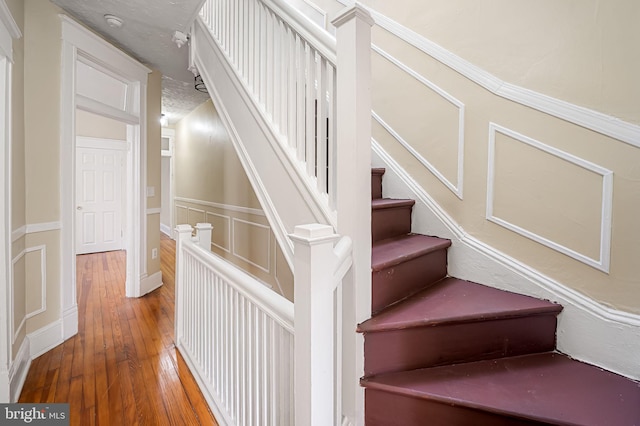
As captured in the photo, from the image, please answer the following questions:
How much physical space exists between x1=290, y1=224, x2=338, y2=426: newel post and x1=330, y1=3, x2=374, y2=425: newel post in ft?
0.74

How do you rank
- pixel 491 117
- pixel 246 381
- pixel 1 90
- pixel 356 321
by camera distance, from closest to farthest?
pixel 356 321, pixel 246 381, pixel 491 117, pixel 1 90

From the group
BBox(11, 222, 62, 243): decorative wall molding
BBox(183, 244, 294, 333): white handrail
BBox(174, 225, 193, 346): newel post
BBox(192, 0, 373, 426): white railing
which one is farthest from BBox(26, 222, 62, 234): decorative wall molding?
BBox(192, 0, 373, 426): white railing

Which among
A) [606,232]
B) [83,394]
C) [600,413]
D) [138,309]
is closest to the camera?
[600,413]

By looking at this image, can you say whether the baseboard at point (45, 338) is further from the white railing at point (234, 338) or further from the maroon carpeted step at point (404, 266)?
the maroon carpeted step at point (404, 266)

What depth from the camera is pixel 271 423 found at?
1.07 meters

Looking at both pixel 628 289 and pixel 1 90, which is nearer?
pixel 628 289

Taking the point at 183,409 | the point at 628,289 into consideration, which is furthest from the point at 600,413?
the point at 183,409

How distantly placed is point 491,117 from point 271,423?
5.47 feet

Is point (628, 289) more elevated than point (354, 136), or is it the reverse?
point (354, 136)

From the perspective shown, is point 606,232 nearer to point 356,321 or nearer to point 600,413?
point 600,413

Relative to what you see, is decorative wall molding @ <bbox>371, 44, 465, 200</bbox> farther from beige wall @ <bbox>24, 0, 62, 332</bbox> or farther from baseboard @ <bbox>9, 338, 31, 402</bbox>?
baseboard @ <bbox>9, 338, 31, 402</bbox>

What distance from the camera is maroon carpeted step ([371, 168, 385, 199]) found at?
1861 millimetres

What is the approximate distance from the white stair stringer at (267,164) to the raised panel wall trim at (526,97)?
3.44ft

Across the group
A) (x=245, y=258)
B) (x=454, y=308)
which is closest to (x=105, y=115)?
(x=245, y=258)
